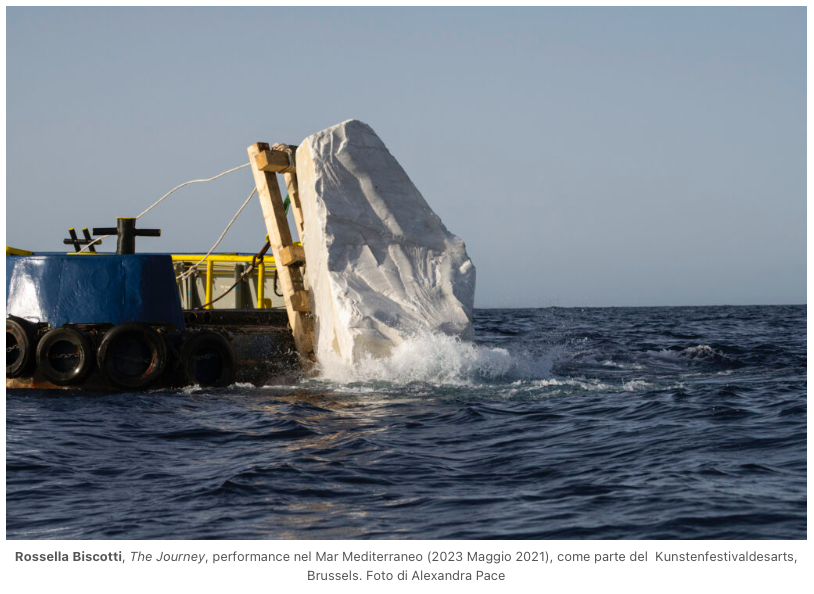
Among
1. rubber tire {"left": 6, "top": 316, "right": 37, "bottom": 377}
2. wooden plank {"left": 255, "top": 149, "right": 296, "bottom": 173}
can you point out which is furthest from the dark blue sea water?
wooden plank {"left": 255, "top": 149, "right": 296, "bottom": 173}

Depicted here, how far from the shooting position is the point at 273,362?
12406 mm

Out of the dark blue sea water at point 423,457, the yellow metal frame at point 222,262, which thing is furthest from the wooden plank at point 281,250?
the yellow metal frame at point 222,262

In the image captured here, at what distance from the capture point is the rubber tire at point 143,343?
1080 centimetres

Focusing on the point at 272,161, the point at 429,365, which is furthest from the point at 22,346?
the point at 429,365

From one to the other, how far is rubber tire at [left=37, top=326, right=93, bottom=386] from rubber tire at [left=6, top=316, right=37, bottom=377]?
0.55 ft

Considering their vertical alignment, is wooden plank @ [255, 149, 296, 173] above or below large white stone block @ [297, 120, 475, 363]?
above

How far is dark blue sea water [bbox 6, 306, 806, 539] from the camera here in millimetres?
5418

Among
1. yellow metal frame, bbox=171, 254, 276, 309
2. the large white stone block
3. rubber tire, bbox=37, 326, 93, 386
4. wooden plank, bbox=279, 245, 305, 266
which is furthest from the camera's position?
yellow metal frame, bbox=171, 254, 276, 309

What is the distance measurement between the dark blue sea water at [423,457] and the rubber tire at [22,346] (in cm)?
45

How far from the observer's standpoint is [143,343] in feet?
36.3

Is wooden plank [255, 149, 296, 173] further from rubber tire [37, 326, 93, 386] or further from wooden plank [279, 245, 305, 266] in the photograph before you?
rubber tire [37, 326, 93, 386]

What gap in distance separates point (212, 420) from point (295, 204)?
475cm

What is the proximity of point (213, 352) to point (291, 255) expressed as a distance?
1.90 meters
